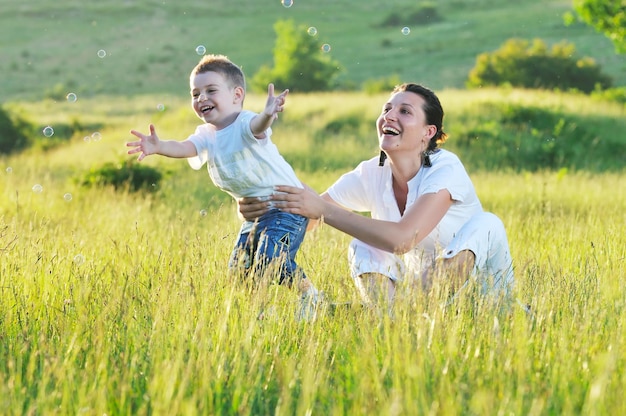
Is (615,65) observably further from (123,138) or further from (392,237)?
(392,237)

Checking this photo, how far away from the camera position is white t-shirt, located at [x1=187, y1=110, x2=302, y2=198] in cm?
556

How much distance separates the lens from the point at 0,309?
4.95m

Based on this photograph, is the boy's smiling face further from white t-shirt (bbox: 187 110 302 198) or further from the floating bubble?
the floating bubble

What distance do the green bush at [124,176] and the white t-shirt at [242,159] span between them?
8.28 metres

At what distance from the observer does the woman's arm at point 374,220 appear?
17.1ft

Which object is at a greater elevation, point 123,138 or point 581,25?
point 581,25

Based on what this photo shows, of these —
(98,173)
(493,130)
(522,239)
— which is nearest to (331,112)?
(493,130)

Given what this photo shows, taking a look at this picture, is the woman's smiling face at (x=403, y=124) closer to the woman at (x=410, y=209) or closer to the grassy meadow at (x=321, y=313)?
the woman at (x=410, y=209)

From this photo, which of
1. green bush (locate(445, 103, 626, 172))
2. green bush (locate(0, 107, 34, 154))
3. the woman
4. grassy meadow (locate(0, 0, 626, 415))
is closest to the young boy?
the woman

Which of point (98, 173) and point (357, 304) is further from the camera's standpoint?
point (98, 173)

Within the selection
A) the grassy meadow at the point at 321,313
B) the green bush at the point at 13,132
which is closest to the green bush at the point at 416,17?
the green bush at the point at 13,132

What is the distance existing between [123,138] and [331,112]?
5693 mm

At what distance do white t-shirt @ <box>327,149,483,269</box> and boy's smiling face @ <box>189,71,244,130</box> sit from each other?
878 mm

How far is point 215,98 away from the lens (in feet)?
18.5
